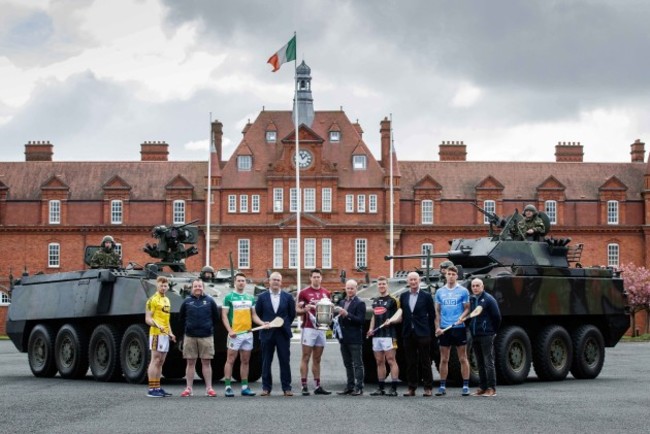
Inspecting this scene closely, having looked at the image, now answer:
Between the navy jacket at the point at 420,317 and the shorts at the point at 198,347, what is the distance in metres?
3.04

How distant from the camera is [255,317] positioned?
827 inches

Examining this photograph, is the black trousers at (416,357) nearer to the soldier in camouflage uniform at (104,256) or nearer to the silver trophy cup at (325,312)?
the silver trophy cup at (325,312)

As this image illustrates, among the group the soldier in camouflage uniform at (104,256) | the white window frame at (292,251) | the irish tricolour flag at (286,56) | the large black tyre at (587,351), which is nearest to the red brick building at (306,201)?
the white window frame at (292,251)

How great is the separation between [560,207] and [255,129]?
19.9 m

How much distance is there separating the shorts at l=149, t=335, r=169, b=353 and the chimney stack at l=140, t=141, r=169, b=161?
68757mm

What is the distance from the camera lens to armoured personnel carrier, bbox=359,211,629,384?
2445 cm

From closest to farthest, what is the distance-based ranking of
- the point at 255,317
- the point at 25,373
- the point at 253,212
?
A: the point at 255,317, the point at 25,373, the point at 253,212

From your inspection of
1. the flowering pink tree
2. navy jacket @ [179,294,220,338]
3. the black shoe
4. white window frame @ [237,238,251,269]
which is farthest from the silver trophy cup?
white window frame @ [237,238,251,269]

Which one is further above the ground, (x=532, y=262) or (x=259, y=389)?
(x=532, y=262)

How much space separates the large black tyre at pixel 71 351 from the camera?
26.6 m

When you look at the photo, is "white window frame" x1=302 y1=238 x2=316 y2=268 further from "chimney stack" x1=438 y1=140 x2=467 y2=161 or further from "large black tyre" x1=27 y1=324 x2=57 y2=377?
"large black tyre" x1=27 y1=324 x2=57 y2=377

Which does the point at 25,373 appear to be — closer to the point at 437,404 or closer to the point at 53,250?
the point at 437,404

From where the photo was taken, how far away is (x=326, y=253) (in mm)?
84500

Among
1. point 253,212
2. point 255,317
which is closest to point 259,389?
point 255,317
